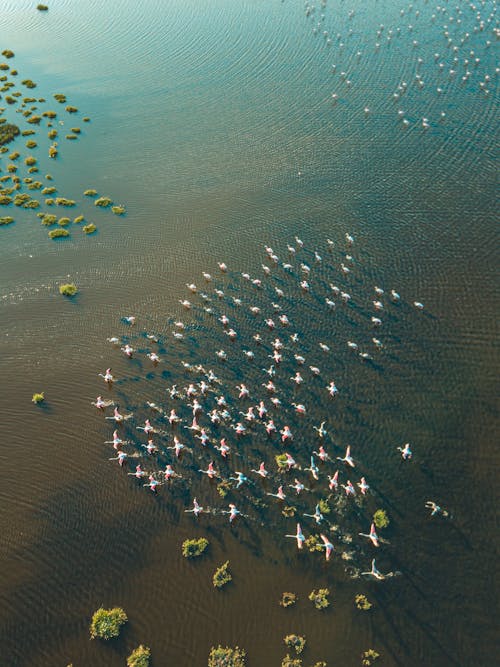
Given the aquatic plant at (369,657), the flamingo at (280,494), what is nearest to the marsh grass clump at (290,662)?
the aquatic plant at (369,657)

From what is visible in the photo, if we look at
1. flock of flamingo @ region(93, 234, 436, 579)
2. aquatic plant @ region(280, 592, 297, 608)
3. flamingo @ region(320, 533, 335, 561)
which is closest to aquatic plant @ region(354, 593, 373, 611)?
flock of flamingo @ region(93, 234, 436, 579)

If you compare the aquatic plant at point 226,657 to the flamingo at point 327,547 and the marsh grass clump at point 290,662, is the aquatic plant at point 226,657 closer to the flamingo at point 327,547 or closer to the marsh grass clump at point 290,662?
the marsh grass clump at point 290,662

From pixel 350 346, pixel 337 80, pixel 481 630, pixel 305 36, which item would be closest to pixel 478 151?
pixel 337 80

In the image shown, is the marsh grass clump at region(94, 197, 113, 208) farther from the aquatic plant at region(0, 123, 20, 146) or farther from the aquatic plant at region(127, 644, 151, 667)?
the aquatic plant at region(127, 644, 151, 667)

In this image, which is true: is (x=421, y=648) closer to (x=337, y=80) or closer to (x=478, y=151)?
(x=478, y=151)

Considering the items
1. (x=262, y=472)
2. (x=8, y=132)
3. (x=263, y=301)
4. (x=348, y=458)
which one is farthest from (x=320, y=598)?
(x=8, y=132)

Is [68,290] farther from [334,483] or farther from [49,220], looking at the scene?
[334,483]
